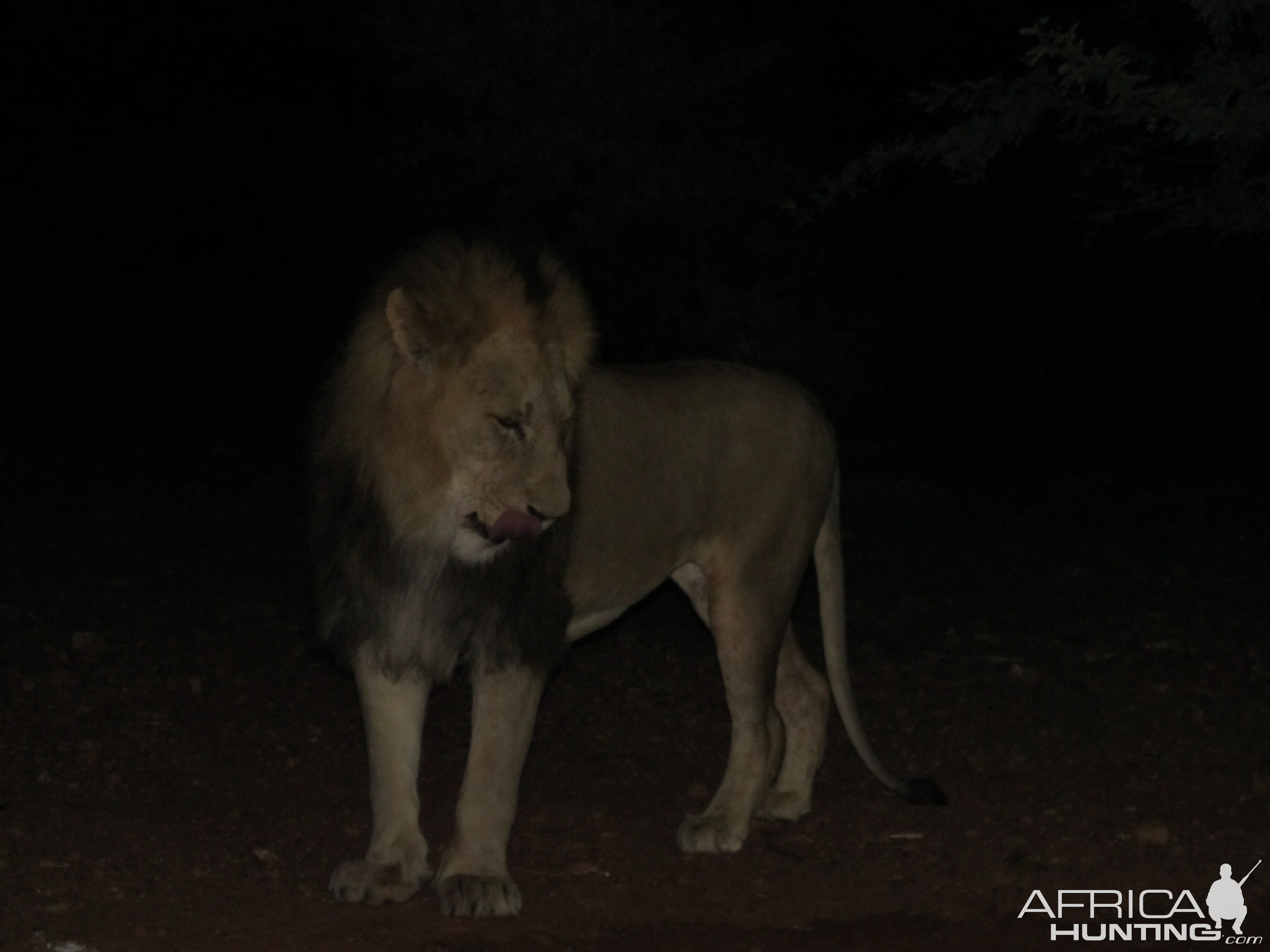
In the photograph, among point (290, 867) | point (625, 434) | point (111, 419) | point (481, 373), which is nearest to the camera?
point (481, 373)

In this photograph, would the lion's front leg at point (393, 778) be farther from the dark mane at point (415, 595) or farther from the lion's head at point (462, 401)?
the lion's head at point (462, 401)

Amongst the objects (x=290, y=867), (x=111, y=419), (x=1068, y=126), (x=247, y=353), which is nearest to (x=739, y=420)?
(x=290, y=867)

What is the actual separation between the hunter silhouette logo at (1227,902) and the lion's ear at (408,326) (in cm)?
198

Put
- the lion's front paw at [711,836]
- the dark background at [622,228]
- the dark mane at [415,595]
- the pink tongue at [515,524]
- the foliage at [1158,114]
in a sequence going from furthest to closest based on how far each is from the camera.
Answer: the dark background at [622,228] < the foliage at [1158,114] < the lion's front paw at [711,836] < the dark mane at [415,595] < the pink tongue at [515,524]

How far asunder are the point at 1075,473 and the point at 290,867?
9.06m

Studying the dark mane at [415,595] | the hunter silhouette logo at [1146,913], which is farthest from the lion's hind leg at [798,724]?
the dark mane at [415,595]

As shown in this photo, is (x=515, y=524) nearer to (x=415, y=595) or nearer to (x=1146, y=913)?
(x=415, y=595)

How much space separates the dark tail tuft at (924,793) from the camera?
5.10 meters

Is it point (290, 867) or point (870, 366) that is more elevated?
point (290, 867)

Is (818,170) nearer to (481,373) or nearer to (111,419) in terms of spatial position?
(111,419)

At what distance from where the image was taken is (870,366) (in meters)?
15.2

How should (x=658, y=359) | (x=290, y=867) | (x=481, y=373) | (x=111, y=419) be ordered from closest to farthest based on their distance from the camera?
(x=481, y=373), (x=290, y=867), (x=658, y=359), (x=111, y=419)

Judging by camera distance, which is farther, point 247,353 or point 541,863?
point 247,353

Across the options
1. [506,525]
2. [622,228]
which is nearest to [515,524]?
[506,525]
